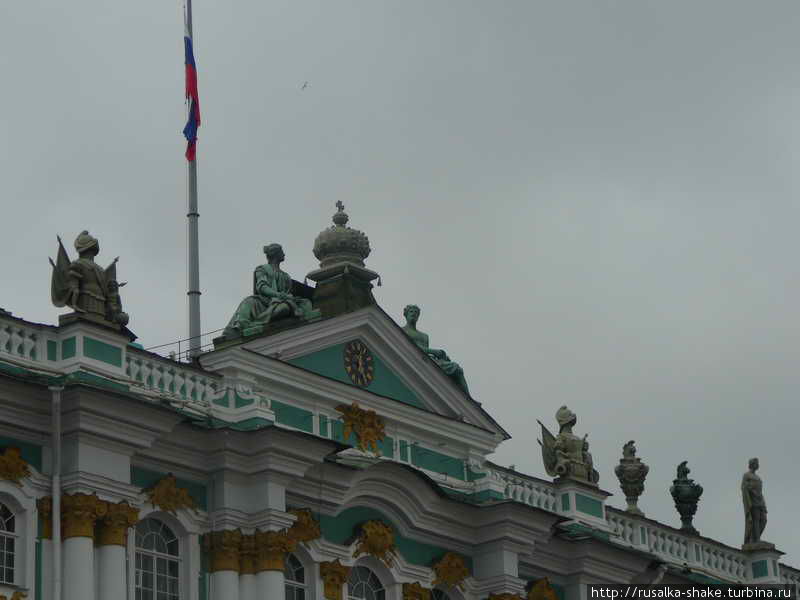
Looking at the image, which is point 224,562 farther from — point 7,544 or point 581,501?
point 581,501

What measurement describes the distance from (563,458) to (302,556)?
7.68 m

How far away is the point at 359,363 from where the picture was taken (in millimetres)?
36500

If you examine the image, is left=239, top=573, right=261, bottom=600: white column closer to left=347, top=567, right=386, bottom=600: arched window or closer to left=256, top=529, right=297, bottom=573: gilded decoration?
left=256, top=529, right=297, bottom=573: gilded decoration

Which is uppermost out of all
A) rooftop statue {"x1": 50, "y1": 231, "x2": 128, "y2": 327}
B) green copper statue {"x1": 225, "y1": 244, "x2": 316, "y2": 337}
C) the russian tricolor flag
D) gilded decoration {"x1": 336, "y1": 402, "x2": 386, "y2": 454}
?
the russian tricolor flag

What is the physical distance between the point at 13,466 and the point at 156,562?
9.99 feet

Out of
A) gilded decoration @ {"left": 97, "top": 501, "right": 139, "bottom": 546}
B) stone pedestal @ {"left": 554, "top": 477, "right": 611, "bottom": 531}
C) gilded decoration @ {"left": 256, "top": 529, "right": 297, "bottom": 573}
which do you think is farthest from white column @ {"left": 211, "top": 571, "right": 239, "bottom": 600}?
stone pedestal @ {"left": 554, "top": 477, "right": 611, "bottom": 531}

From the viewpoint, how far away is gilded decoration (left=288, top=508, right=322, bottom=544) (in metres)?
33.3

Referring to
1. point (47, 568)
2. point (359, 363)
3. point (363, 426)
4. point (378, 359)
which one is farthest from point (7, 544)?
point (378, 359)

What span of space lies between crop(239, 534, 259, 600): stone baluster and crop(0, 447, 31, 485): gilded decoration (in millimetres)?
4071

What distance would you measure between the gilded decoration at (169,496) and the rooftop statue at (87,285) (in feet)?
8.08

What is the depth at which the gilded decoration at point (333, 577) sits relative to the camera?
3375 cm

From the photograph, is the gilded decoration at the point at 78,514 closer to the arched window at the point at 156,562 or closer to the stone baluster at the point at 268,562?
the arched window at the point at 156,562

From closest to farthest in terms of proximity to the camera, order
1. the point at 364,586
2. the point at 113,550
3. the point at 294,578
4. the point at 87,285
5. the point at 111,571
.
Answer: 1. the point at 111,571
2. the point at 113,550
3. the point at 87,285
4. the point at 294,578
5. the point at 364,586

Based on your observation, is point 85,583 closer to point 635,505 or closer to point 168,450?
point 168,450
